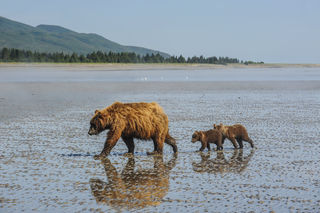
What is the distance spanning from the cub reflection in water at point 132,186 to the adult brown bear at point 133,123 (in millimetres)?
1227

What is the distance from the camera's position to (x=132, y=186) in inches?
324

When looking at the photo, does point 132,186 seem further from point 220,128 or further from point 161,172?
point 220,128

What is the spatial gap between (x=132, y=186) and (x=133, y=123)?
3.32 metres

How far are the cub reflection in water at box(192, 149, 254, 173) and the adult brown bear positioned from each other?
1.13 m

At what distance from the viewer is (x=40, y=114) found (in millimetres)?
19188

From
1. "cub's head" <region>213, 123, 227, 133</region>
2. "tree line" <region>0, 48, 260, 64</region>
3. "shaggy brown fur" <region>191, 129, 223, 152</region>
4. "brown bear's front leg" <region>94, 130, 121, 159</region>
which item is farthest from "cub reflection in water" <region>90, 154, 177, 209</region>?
"tree line" <region>0, 48, 260, 64</region>

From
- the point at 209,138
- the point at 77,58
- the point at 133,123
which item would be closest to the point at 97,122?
the point at 133,123

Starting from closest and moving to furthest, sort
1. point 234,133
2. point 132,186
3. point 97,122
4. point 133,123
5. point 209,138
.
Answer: point 132,186, point 133,123, point 97,122, point 209,138, point 234,133

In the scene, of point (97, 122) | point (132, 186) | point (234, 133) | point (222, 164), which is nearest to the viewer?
point (132, 186)

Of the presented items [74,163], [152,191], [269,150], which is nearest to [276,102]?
[269,150]

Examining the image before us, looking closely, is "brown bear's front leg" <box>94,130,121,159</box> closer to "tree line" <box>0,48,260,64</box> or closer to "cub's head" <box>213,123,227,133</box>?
"cub's head" <box>213,123,227,133</box>

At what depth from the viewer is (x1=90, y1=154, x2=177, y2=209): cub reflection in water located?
7.27m

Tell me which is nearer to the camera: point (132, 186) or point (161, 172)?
point (132, 186)

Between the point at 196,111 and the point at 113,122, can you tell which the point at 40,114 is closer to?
the point at 196,111
